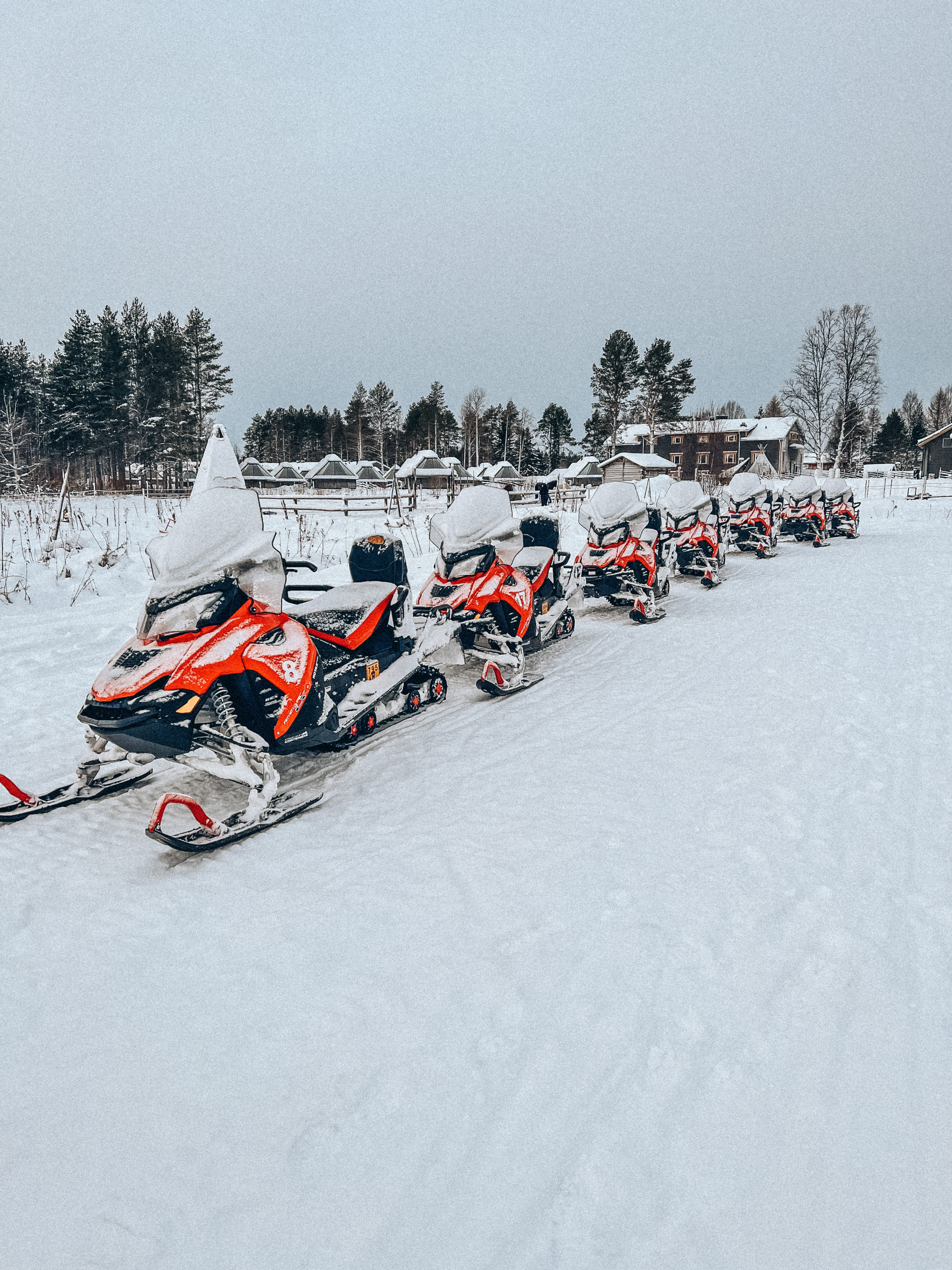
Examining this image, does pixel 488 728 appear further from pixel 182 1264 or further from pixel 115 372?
pixel 115 372

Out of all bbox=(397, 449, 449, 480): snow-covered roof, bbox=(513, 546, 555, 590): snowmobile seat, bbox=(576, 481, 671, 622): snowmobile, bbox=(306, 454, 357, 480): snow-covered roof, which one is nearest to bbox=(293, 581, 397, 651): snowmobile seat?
bbox=(513, 546, 555, 590): snowmobile seat

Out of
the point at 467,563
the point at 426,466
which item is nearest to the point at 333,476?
the point at 426,466

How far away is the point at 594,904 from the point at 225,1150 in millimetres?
1422

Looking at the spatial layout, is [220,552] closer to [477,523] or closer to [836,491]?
[477,523]

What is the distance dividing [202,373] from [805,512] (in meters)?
43.7

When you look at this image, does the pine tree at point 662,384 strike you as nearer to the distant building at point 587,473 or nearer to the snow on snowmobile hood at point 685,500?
the distant building at point 587,473

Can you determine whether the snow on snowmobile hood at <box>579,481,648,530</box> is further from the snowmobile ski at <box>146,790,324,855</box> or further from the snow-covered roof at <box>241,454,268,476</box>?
the snow-covered roof at <box>241,454,268,476</box>

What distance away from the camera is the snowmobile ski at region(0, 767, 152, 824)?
3.40 metres

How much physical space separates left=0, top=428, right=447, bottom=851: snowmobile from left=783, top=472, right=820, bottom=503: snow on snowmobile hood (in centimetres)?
1625

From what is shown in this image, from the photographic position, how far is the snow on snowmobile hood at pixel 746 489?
1498 cm

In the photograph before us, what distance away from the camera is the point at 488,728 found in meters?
4.84

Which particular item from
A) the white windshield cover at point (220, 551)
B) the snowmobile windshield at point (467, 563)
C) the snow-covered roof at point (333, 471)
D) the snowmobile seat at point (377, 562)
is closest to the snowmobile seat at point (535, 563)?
the snowmobile windshield at point (467, 563)

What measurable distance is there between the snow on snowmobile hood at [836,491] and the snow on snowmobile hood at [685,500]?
9.19m

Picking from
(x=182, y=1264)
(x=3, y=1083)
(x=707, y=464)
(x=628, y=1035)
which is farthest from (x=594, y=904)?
(x=707, y=464)
